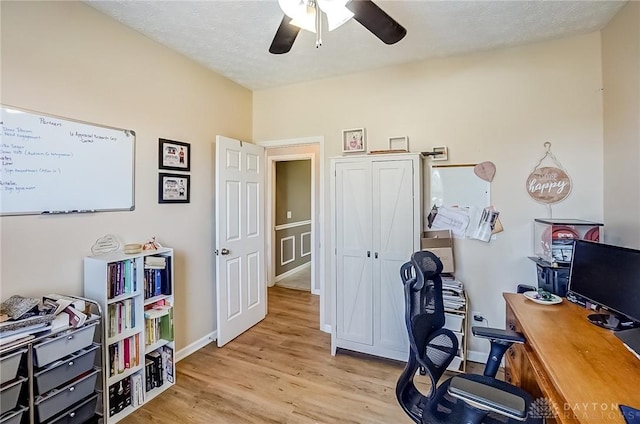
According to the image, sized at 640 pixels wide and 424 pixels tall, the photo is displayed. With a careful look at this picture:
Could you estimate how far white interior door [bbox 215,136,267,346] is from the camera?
2.93m

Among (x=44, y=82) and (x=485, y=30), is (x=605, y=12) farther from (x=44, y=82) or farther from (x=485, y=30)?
(x=44, y=82)

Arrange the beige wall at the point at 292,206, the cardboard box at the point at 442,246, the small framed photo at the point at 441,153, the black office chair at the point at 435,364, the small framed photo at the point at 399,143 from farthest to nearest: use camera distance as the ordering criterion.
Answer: the beige wall at the point at 292,206 < the small framed photo at the point at 399,143 < the small framed photo at the point at 441,153 < the cardboard box at the point at 442,246 < the black office chair at the point at 435,364

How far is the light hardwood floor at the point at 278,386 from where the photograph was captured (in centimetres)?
202

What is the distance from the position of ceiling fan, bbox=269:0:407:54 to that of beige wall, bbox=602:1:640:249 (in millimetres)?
1538

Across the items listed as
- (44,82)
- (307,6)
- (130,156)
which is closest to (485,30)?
(307,6)

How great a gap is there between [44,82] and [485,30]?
300 cm

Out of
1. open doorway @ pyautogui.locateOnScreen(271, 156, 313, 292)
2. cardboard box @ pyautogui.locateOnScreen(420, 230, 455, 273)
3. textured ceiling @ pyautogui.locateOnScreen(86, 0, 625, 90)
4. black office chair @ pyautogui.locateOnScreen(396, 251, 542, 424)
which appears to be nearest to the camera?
black office chair @ pyautogui.locateOnScreen(396, 251, 542, 424)

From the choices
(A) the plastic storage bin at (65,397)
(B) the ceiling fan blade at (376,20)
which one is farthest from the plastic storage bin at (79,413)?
(B) the ceiling fan blade at (376,20)

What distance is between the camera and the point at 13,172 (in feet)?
5.49

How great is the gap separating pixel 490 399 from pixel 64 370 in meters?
2.06

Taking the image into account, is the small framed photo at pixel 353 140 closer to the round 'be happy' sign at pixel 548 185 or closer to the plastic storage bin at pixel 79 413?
the round 'be happy' sign at pixel 548 185

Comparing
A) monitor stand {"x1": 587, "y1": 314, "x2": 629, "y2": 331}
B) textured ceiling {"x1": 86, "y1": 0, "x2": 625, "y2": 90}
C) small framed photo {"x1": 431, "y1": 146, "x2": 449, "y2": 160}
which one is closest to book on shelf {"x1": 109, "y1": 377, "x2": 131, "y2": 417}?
textured ceiling {"x1": 86, "y1": 0, "x2": 625, "y2": 90}

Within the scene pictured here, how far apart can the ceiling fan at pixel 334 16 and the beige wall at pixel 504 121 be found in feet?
4.00

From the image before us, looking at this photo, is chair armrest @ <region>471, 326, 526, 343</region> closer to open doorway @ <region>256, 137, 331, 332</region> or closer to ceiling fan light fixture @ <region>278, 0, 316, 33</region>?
ceiling fan light fixture @ <region>278, 0, 316, 33</region>
